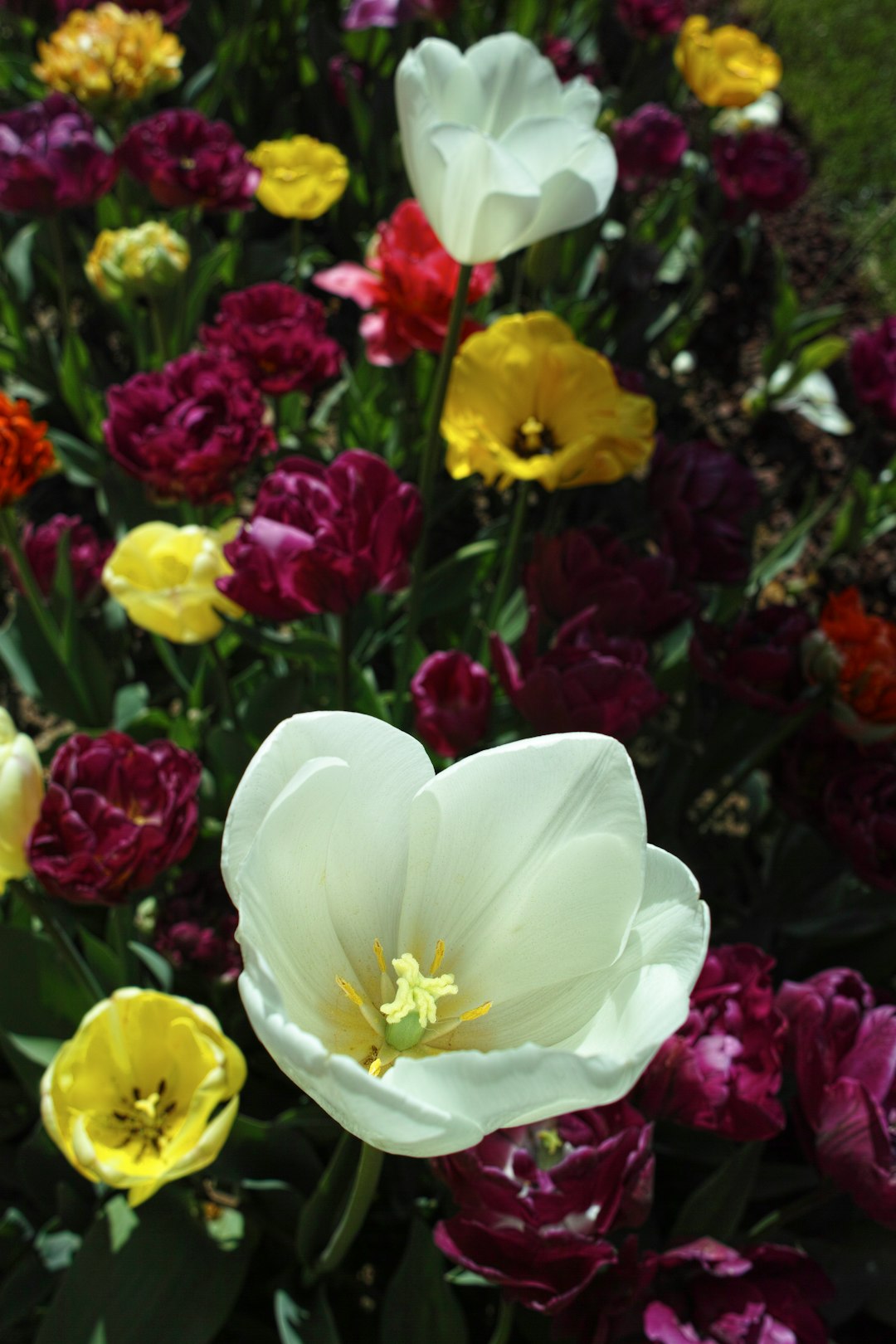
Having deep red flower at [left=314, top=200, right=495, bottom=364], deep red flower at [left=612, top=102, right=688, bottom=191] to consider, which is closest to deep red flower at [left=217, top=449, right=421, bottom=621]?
deep red flower at [left=314, top=200, right=495, bottom=364]

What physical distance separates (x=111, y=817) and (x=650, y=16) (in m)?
2.49

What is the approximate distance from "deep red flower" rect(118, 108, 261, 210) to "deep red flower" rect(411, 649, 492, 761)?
113 centimetres

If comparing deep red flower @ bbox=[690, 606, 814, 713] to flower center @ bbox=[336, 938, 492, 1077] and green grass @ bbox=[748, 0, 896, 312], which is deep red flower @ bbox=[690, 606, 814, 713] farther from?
green grass @ bbox=[748, 0, 896, 312]

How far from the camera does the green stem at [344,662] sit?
1.14m

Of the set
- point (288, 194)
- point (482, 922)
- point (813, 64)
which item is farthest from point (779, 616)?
point (813, 64)

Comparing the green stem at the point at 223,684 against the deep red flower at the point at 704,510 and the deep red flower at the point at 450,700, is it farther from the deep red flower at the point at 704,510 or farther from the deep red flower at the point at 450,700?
the deep red flower at the point at 704,510

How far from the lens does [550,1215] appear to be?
81cm

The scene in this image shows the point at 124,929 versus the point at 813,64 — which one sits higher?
the point at 813,64

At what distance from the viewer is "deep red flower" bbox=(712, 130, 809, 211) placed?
2.17 m

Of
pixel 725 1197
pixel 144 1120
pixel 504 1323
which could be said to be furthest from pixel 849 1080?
pixel 144 1120

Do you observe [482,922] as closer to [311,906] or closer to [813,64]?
[311,906]

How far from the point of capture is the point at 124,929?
109 centimetres

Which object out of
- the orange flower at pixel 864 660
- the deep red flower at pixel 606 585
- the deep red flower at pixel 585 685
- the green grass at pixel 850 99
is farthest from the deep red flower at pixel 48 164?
the green grass at pixel 850 99

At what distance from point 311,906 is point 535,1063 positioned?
20 cm
